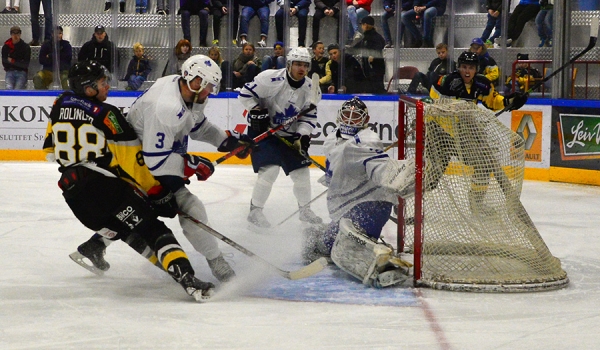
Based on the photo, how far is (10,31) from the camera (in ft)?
32.2

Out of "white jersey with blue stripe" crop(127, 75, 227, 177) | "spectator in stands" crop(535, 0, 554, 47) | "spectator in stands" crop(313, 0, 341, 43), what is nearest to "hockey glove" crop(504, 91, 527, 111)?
"white jersey with blue stripe" crop(127, 75, 227, 177)

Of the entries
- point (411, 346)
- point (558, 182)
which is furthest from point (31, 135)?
point (411, 346)

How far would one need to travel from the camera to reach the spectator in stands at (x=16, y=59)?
9.52 metres

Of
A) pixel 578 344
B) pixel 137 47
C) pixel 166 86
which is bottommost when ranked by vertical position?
pixel 578 344

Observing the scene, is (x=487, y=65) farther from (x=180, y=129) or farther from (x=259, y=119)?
(x=180, y=129)

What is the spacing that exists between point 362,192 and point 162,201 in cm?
96

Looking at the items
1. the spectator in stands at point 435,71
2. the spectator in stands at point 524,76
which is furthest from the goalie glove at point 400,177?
the spectator in stands at point 435,71

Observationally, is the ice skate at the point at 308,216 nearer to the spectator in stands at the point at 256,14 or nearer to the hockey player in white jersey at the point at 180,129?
the hockey player in white jersey at the point at 180,129

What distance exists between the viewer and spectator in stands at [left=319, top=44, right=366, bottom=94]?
8.84m

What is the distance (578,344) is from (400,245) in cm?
169

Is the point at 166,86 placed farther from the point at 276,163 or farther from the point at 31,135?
the point at 31,135

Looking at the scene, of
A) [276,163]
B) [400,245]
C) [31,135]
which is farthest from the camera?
[31,135]

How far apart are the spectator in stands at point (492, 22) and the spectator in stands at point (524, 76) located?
38 centimetres

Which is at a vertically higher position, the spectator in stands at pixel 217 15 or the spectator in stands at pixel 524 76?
the spectator in stands at pixel 217 15
